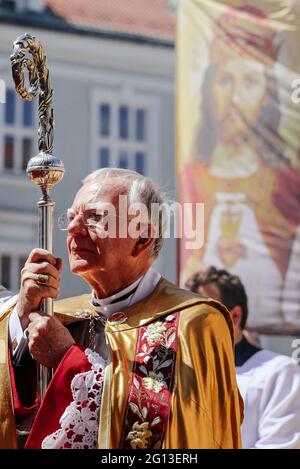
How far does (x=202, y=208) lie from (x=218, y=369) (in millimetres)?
5192

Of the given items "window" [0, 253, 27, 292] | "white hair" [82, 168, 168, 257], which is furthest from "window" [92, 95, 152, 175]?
"white hair" [82, 168, 168, 257]

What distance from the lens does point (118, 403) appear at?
4.55m

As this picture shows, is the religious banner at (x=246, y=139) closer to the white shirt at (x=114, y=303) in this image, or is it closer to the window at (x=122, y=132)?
the white shirt at (x=114, y=303)

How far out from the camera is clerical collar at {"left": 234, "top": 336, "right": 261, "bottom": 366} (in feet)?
25.5

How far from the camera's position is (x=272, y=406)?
23.9 ft

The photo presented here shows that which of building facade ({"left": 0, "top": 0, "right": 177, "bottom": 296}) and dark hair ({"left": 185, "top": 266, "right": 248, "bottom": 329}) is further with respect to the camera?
building facade ({"left": 0, "top": 0, "right": 177, "bottom": 296})

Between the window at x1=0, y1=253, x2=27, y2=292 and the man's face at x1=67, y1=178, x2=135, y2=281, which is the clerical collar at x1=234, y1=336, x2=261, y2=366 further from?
the window at x1=0, y1=253, x2=27, y2=292

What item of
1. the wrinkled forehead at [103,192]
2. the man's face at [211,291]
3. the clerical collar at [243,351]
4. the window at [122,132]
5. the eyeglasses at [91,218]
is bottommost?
the clerical collar at [243,351]

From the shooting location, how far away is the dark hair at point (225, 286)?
8109mm

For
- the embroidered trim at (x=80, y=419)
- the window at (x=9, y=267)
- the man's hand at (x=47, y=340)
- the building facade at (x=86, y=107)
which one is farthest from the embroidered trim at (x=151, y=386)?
the window at (x=9, y=267)

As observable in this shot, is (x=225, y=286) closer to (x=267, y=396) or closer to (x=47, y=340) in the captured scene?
(x=267, y=396)

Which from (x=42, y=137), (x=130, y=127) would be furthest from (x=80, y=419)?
(x=130, y=127)

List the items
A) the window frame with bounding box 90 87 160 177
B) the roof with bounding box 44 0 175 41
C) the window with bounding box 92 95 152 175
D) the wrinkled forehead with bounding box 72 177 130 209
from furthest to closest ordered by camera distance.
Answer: the roof with bounding box 44 0 175 41 < the window with bounding box 92 95 152 175 < the window frame with bounding box 90 87 160 177 < the wrinkled forehead with bounding box 72 177 130 209

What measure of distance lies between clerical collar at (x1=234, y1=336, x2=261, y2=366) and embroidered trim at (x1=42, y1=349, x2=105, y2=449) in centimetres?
324
